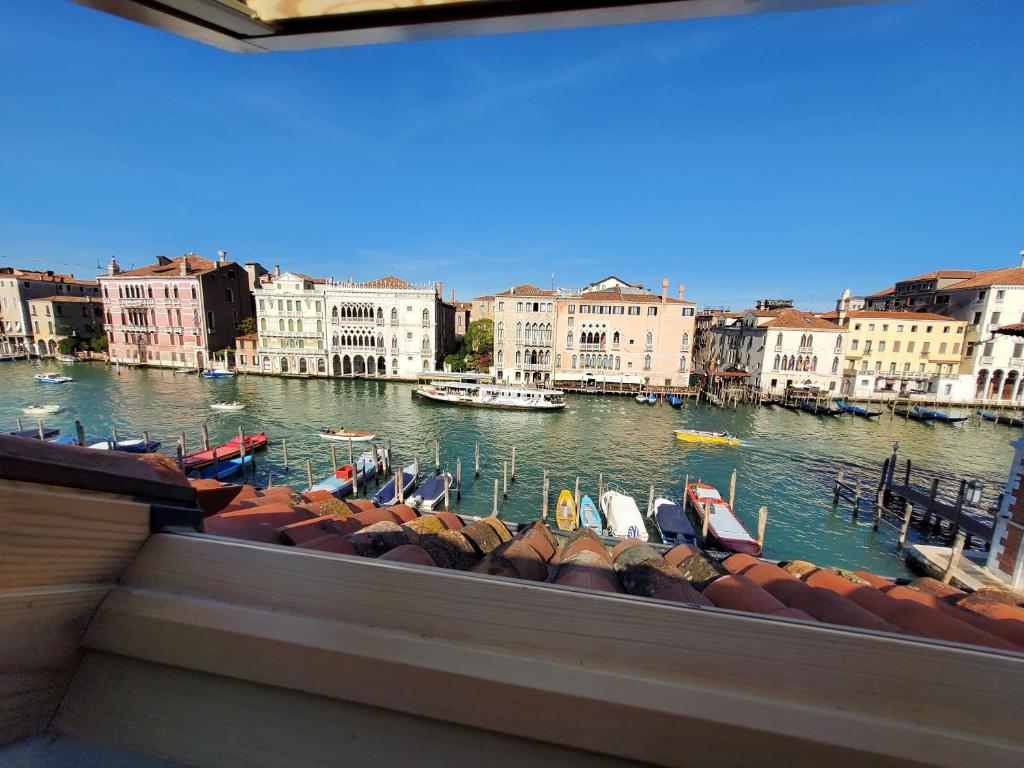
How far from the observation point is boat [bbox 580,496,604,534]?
478 inches

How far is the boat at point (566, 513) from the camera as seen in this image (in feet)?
40.1

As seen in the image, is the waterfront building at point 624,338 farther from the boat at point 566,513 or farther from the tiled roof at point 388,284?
the boat at point 566,513

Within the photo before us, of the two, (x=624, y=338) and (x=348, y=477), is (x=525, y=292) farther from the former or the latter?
(x=348, y=477)

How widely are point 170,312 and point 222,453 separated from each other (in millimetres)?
31924

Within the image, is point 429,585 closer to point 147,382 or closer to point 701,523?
point 701,523

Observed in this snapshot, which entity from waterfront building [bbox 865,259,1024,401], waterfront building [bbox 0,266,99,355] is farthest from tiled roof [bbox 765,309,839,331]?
waterfront building [bbox 0,266,99,355]

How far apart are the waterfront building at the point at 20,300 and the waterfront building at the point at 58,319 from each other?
63 cm

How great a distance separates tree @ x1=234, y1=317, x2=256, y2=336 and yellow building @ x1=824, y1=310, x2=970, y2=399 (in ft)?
180

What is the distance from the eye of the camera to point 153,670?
0.79 metres

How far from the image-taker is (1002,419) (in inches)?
1163

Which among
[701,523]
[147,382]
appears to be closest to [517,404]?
[701,523]

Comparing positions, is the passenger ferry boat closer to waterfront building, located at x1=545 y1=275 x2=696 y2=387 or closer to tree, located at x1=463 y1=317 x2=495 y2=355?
waterfront building, located at x1=545 y1=275 x2=696 y2=387

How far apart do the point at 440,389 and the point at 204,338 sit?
25.0 m

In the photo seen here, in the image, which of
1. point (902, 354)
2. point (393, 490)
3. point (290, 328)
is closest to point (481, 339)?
point (290, 328)
